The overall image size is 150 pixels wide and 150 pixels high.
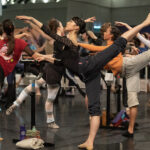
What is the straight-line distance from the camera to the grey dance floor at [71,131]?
430 centimetres

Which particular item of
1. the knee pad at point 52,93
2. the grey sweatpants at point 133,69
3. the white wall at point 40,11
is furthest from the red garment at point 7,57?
the white wall at point 40,11

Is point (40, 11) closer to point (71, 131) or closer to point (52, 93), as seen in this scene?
point (52, 93)

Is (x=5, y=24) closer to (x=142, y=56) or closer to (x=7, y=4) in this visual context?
(x=142, y=56)

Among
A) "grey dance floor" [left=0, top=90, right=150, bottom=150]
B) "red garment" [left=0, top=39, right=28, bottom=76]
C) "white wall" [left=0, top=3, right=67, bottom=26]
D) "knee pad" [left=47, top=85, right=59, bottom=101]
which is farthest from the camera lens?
"white wall" [left=0, top=3, right=67, bottom=26]

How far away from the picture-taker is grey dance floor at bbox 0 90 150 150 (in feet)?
14.1

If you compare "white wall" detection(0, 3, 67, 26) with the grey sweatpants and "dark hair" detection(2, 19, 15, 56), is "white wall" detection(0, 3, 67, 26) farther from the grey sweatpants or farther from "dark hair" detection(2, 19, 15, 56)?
the grey sweatpants

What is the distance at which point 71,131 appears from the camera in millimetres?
5074

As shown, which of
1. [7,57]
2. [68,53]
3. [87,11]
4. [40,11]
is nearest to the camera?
[68,53]

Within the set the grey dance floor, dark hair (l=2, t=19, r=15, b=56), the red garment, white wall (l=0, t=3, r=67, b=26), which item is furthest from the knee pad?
white wall (l=0, t=3, r=67, b=26)

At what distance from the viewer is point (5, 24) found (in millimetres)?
4719

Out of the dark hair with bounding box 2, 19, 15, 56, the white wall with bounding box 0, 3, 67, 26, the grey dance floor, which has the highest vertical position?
the white wall with bounding box 0, 3, 67, 26

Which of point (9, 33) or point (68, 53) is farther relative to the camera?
point (9, 33)

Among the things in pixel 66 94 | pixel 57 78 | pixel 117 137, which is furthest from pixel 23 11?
pixel 117 137

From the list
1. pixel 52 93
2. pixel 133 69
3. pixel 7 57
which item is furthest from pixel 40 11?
pixel 133 69
